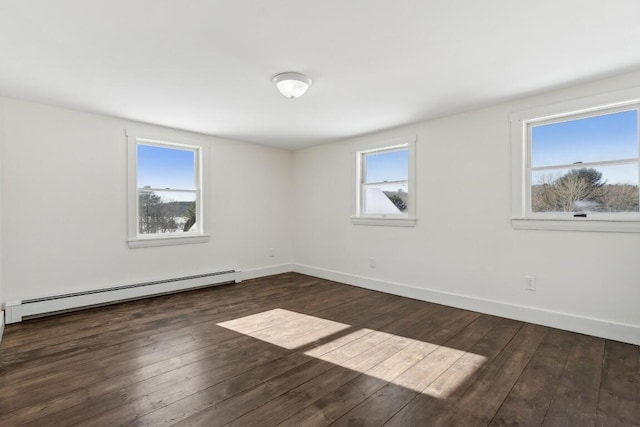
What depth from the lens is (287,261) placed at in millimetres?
6039

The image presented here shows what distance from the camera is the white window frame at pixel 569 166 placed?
2.78 metres

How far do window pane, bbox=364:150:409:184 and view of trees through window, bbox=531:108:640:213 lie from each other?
5.23 feet

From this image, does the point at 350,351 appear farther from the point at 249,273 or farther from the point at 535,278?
the point at 249,273

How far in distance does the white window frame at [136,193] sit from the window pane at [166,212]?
0.30ft

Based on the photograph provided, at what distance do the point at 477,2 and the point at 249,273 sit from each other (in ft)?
15.5

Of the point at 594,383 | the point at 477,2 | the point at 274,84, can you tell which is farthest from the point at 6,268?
the point at 594,383

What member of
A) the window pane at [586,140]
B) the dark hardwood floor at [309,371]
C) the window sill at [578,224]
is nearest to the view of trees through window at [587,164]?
the window pane at [586,140]

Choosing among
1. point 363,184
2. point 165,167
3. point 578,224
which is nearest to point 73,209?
point 165,167

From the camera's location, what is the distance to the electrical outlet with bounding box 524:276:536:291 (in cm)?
325

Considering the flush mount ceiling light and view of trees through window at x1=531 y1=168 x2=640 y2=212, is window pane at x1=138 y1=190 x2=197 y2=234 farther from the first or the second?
view of trees through window at x1=531 y1=168 x2=640 y2=212

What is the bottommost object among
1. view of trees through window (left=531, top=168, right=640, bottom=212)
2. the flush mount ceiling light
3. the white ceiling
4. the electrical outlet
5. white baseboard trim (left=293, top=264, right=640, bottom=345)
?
white baseboard trim (left=293, top=264, right=640, bottom=345)

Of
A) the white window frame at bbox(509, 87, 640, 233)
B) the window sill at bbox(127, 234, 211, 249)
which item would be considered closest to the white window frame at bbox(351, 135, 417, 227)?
the white window frame at bbox(509, 87, 640, 233)

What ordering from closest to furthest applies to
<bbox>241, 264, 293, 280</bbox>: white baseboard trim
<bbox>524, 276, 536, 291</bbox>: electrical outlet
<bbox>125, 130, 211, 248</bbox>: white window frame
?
<bbox>524, 276, 536, 291</bbox>: electrical outlet < <bbox>125, 130, 211, 248</bbox>: white window frame < <bbox>241, 264, 293, 280</bbox>: white baseboard trim

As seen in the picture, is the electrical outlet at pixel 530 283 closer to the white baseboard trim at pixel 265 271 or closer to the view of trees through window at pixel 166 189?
the white baseboard trim at pixel 265 271
